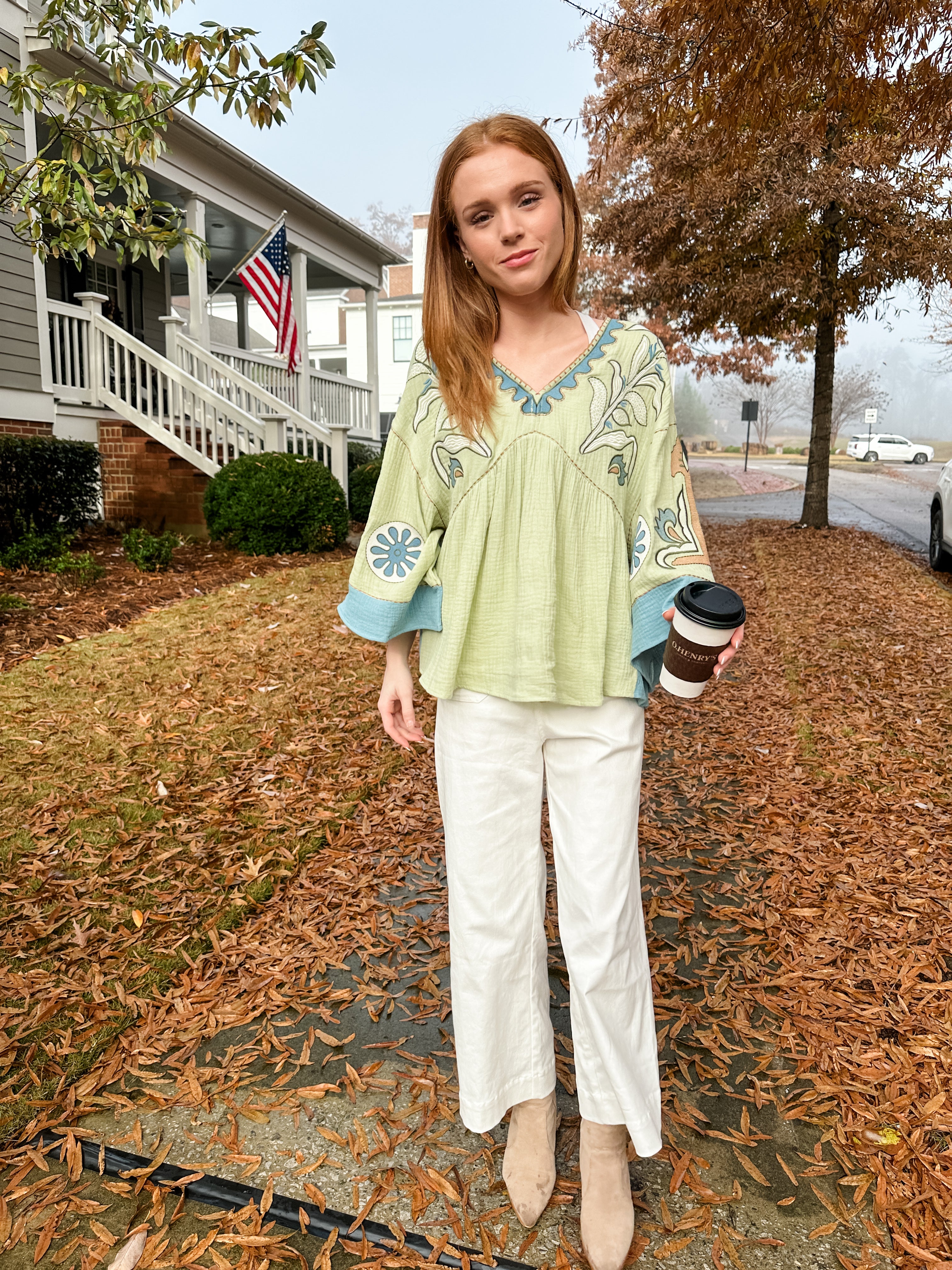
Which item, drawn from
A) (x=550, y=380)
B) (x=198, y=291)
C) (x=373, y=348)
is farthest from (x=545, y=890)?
(x=373, y=348)

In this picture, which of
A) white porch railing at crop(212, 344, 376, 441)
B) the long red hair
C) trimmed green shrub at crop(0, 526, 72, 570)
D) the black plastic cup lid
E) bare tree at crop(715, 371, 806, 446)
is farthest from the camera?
bare tree at crop(715, 371, 806, 446)

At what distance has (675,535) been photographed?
1.67m

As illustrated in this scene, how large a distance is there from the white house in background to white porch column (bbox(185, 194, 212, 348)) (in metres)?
18.8

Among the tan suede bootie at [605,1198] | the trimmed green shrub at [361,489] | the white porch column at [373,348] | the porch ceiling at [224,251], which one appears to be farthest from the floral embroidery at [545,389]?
the white porch column at [373,348]

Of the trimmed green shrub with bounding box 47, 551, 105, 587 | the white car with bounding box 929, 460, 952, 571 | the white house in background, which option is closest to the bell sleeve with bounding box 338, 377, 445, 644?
the trimmed green shrub with bounding box 47, 551, 105, 587

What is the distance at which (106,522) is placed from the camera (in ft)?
33.3

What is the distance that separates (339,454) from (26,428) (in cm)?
355

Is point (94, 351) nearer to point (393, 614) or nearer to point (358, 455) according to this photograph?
point (358, 455)

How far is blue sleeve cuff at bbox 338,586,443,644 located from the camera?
1746 mm

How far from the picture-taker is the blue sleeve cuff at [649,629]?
1.65 m

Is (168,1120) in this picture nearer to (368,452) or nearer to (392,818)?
(392,818)

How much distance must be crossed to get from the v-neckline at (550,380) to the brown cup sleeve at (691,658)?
49 centimetres

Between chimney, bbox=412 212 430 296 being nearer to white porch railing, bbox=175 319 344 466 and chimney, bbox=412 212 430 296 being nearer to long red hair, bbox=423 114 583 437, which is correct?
white porch railing, bbox=175 319 344 466

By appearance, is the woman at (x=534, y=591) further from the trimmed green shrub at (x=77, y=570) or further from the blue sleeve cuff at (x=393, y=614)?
the trimmed green shrub at (x=77, y=570)
